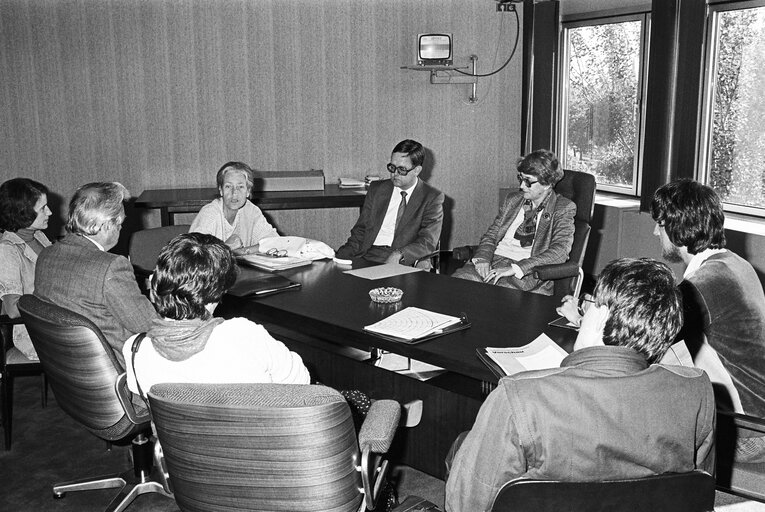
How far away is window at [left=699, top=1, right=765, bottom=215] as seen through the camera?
5266 mm

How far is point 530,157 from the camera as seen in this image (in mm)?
4367

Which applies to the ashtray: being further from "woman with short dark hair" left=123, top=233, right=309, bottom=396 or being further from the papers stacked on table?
the papers stacked on table

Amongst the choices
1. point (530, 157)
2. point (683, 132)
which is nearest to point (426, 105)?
point (683, 132)

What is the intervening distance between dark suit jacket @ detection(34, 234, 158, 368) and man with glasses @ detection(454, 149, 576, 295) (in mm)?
2010

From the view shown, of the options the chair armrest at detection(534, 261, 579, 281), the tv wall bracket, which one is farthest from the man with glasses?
the tv wall bracket

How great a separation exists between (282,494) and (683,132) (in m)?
4.37

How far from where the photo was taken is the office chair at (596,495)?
168 centimetres

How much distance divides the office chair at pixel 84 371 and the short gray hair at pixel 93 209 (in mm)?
360

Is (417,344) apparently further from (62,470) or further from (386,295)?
(62,470)

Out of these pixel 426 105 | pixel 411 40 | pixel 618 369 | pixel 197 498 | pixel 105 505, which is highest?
pixel 411 40

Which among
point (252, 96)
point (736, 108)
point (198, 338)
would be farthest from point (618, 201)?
point (198, 338)

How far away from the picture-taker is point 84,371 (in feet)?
8.84

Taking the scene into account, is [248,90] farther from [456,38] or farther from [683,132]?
[683,132]

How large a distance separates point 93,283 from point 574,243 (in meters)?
2.53
